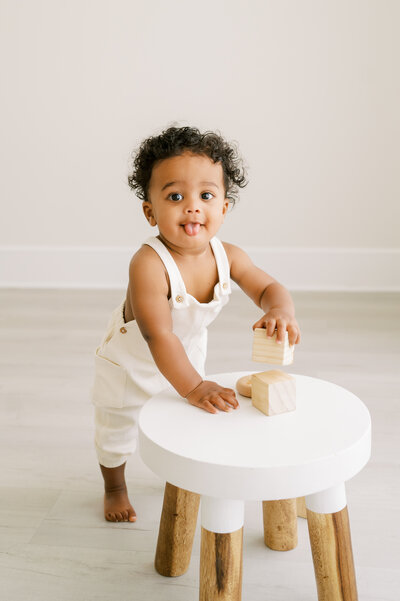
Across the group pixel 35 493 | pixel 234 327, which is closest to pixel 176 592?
pixel 35 493

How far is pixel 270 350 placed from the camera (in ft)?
2.77

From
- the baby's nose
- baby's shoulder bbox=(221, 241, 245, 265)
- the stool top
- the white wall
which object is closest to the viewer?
the stool top

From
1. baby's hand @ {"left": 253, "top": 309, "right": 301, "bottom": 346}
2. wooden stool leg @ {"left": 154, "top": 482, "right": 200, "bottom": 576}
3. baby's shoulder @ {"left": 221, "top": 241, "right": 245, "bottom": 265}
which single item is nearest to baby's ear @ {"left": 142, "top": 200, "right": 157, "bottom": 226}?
baby's shoulder @ {"left": 221, "top": 241, "right": 245, "bottom": 265}

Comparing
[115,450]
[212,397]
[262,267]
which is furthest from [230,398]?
[262,267]

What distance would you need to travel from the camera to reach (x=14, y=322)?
2.17 m

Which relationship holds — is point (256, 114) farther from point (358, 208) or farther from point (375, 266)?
point (375, 266)

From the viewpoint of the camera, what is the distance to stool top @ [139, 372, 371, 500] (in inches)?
27.1

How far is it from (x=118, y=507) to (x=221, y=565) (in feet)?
1.26

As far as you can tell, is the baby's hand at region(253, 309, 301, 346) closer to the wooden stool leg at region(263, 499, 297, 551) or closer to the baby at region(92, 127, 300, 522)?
the baby at region(92, 127, 300, 522)

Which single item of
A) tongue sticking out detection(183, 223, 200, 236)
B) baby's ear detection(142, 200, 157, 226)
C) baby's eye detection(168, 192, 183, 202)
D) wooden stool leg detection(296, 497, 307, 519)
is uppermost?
baby's eye detection(168, 192, 183, 202)

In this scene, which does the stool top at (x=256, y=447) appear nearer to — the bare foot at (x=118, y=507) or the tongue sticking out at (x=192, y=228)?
the tongue sticking out at (x=192, y=228)

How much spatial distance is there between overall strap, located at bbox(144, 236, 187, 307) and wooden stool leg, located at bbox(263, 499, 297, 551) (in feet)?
1.13

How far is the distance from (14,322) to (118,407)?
1.24m

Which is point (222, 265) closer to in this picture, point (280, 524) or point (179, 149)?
point (179, 149)
